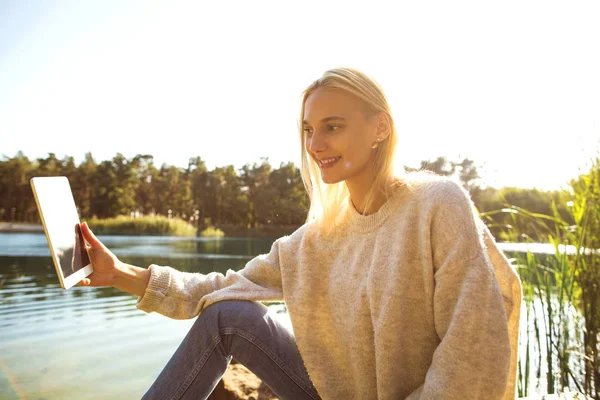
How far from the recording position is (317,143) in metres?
1.34

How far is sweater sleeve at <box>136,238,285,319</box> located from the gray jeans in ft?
0.40

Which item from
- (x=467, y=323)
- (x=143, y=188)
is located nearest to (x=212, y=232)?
(x=143, y=188)

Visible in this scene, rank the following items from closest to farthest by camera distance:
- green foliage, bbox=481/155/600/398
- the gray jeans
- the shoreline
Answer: the gray jeans < green foliage, bbox=481/155/600/398 < the shoreline

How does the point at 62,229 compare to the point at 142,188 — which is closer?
the point at 62,229

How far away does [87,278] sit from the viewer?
1478 millimetres

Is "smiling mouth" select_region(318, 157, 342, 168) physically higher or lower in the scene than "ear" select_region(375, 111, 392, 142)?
lower

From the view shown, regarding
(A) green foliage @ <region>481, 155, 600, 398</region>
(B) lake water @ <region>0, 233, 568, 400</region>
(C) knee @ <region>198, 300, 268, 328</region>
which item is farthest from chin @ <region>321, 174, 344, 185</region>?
(B) lake water @ <region>0, 233, 568, 400</region>

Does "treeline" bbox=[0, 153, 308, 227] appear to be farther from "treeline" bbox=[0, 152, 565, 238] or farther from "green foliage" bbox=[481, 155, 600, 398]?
"green foliage" bbox=[481, 155, 600, 398]

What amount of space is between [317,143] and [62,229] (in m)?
0.70

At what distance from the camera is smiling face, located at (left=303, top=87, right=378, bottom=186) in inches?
51.9

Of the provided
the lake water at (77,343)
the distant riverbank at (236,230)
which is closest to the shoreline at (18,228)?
the distant riverbank at (236,230)

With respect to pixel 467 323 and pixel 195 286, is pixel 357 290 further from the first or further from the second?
pixel 195 286

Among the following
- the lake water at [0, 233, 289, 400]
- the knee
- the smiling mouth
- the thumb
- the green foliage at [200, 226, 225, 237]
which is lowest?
the green foliage at [200, 226, 225, 237]

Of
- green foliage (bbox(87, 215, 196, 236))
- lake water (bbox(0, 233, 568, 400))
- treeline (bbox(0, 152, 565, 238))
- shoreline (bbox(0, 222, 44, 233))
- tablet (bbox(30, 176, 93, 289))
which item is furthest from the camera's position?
shoreline (bbox(0, 222, 44, 233))
